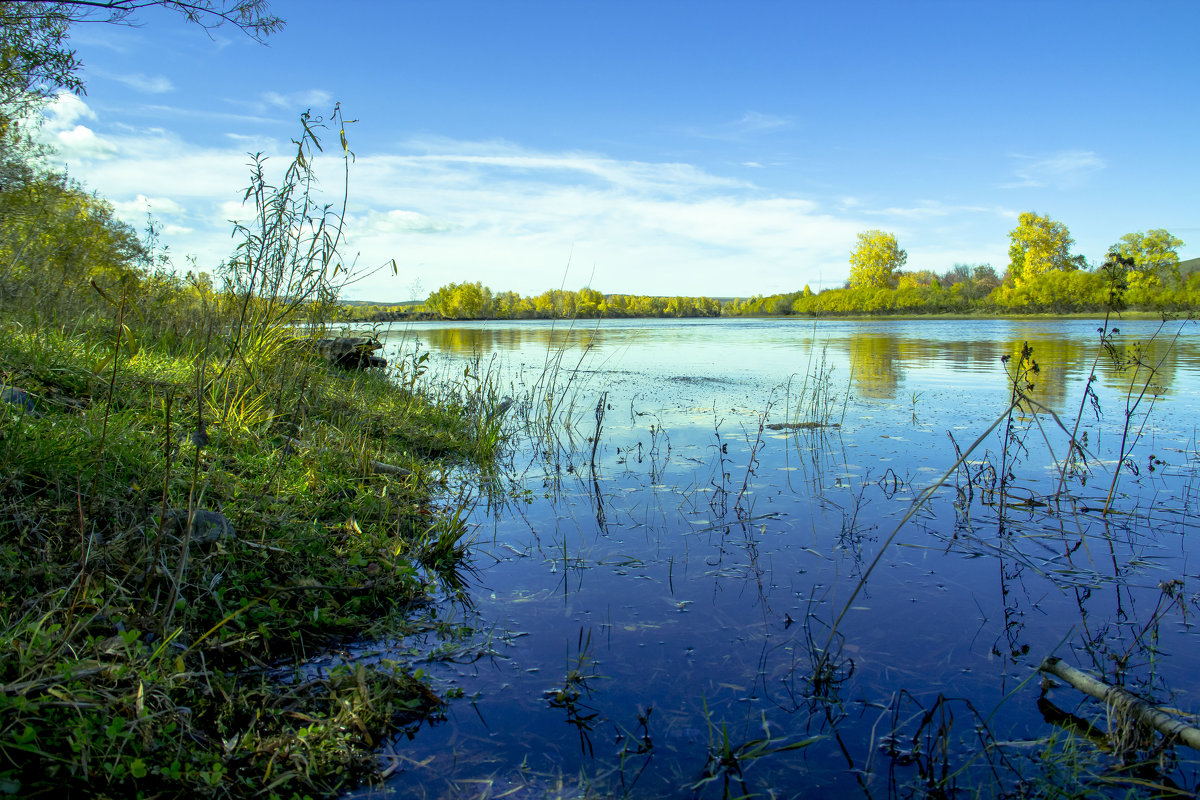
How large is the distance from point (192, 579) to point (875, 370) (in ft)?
41.4

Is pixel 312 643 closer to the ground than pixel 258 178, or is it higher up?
closer to the ground

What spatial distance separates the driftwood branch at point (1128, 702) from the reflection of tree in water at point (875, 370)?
24.8 ft

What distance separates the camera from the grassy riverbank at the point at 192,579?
5.94 feet

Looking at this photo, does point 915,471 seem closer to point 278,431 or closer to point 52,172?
point 278,431

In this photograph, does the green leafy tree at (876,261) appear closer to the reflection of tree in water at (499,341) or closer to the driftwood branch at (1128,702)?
the reflection of tree in water at (499,341)

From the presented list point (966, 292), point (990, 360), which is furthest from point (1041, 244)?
point (990, 360)

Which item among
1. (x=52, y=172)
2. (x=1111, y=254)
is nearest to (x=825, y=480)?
(x=1111, y=254)

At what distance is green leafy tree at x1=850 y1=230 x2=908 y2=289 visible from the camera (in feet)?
229

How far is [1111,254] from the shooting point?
14.1ft

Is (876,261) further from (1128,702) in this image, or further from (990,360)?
(1128,702)

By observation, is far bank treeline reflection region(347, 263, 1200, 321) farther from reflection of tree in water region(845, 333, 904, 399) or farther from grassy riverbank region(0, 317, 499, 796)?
grassy riverbank region(0, 317, 499, 796)

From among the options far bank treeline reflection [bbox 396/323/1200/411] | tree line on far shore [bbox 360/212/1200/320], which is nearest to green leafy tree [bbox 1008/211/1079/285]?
tree line on far shore [bbox 360/212/1200/320]

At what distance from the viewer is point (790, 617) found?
292cm

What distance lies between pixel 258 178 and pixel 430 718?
10.7 feet
